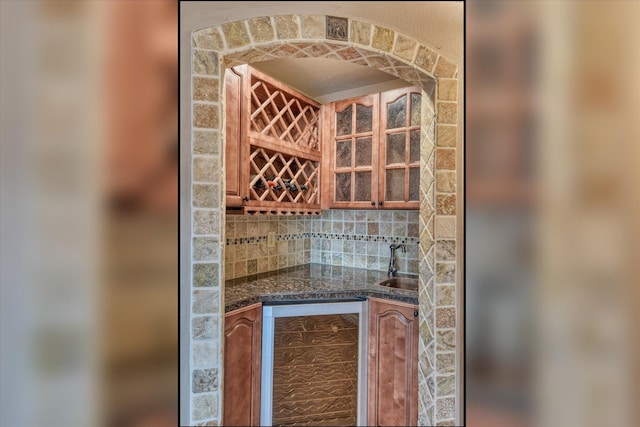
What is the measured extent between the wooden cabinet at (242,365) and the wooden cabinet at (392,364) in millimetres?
589

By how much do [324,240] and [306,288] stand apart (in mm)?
712

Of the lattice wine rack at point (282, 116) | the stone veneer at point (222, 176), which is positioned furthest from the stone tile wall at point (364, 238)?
the stone veneer at point (222, 176)

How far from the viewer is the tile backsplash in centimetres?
176

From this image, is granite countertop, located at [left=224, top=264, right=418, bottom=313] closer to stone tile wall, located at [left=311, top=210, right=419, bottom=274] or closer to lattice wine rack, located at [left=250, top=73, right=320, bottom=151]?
stone tile wall, located at [left=311, top=210, right=419, bottom=274]

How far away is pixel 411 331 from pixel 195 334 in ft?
3.29

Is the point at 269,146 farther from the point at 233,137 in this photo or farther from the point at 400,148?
the point at 400,148

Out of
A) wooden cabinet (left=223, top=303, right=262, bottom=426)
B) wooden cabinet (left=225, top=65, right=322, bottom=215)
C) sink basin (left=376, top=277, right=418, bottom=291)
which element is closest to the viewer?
wooden cabinet (left=223, top=303, right=262, bottom=426)

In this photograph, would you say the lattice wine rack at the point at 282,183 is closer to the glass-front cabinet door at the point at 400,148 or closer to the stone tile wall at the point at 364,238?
the stone tile wall at the point at 364,238

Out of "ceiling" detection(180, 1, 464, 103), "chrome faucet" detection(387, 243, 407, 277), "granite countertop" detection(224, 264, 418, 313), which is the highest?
"ceiling" detection(180, 1, 464, 103)

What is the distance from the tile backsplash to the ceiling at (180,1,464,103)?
842mm

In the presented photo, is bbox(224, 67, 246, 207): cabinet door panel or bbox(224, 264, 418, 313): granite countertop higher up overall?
bbox(224, 67, 246, 207): cabinet door panel

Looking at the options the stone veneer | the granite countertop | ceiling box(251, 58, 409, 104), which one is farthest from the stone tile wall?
ceiling box(251, 58, 409, 104)

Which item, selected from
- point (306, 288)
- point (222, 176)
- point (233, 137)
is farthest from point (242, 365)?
point (233, 137)
